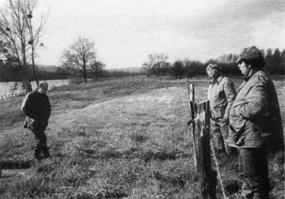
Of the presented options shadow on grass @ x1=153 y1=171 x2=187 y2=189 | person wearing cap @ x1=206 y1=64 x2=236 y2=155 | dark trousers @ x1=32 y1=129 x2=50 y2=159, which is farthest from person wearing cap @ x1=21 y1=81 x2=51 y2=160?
person wearing cap @ x1=206 y1=64 x2=236 y2=155

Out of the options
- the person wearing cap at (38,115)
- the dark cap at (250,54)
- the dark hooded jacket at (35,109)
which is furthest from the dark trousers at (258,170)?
the dark hooded jacket at (35,109)

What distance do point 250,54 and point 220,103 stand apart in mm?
2264

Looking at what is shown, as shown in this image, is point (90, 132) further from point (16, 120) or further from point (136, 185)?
point (16, 120)

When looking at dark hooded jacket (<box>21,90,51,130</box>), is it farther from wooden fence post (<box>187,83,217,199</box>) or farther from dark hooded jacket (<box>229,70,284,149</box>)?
dark hooded jacket (<box>229,70,284,149</box>)

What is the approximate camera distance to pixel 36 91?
6172mm

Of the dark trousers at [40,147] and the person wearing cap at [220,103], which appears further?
the dark trousers at [40,147]

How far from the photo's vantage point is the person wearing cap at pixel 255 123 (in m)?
2.84

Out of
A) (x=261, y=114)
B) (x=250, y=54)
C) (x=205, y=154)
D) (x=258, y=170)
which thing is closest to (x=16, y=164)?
(x=205, y=154)

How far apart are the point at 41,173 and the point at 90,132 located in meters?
3.89

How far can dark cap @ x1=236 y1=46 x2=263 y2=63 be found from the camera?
120 inches

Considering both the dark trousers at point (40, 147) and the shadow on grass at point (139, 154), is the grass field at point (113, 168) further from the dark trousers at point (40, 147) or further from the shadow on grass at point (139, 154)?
the dark trousers at point (40, 147)

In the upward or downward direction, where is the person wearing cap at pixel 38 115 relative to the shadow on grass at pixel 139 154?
upward

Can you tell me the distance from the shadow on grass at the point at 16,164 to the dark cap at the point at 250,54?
217 inches

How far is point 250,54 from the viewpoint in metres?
3.07
